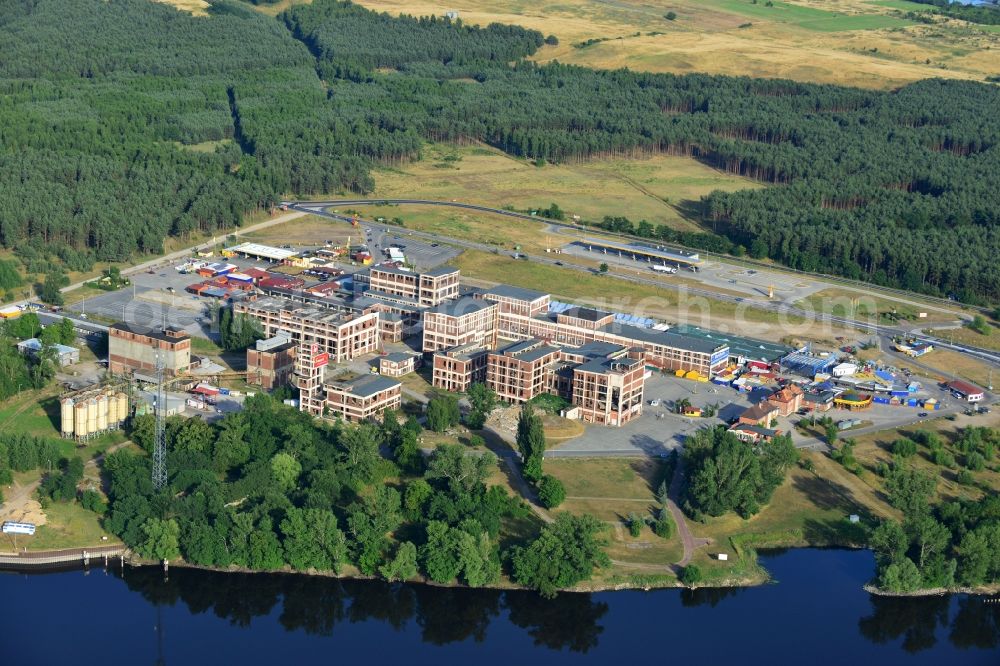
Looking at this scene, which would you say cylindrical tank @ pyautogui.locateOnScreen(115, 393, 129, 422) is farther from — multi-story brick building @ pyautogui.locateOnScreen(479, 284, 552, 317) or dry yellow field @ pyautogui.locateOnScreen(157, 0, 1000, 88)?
dry yellow field @ pyautogui.locateOnScreen(157, 0, 1000, 88)

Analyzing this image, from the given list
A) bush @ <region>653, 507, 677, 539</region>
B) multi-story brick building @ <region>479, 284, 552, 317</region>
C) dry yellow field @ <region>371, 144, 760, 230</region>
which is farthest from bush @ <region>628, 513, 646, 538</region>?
dry yellow field @ <region>371, 144, 760, 230</region>

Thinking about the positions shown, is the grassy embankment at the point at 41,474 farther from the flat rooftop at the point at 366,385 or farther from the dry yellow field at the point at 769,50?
the dry yellow field at the point at 769,50

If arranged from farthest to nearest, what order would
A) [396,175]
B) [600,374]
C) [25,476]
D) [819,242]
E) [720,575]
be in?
1. [396,175]
2. [819,242]
3. [600,374]
4. [25,476]
5. [720,575]

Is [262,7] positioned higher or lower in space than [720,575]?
higher

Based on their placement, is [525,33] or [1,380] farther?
[525,33]

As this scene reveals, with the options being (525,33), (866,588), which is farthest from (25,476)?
(525,33)

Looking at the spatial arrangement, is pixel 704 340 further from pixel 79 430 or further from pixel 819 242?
pixel 79 430

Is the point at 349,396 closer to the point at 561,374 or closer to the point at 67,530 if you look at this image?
the point at 561,374

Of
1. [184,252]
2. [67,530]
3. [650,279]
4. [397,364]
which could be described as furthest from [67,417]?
[650,279]
